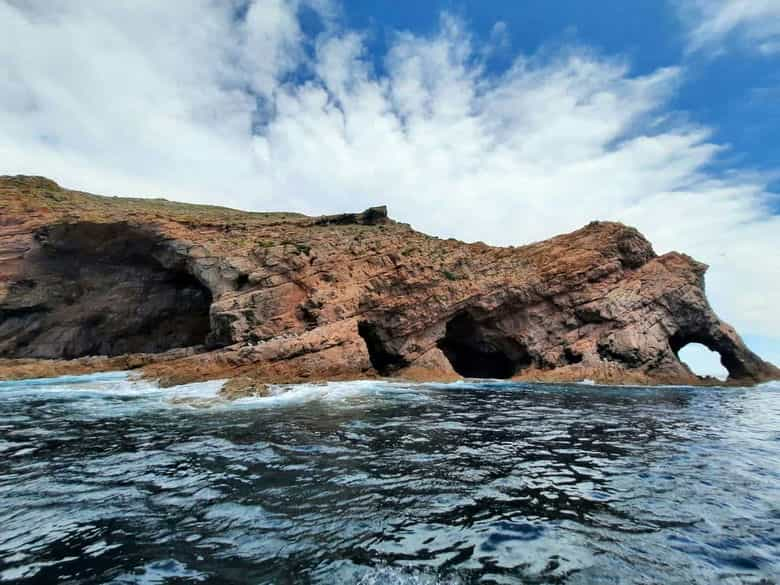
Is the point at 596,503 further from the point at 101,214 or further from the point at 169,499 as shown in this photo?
the point at 101,214

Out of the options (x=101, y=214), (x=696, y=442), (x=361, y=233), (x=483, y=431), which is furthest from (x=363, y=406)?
(x=101, y=214)

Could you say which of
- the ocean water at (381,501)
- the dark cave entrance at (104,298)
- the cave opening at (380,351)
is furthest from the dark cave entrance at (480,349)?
the ocean water at (381,501)

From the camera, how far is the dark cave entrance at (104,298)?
31.7 metres

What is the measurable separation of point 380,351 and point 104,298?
21301mm

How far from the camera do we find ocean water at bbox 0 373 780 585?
15.0 feet

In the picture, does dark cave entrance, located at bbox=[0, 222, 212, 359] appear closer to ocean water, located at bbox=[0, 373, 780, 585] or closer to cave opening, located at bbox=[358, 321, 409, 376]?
cave opening, located at bbox=[358, 321, 409, 376]

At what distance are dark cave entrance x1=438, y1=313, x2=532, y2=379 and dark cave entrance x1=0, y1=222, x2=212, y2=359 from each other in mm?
20076

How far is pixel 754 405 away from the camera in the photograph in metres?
20.2

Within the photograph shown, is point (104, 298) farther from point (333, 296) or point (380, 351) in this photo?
point (380, 351)

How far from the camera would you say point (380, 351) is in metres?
32.7

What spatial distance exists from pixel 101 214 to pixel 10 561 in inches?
1274

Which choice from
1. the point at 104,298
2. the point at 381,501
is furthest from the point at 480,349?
the point at 381,501

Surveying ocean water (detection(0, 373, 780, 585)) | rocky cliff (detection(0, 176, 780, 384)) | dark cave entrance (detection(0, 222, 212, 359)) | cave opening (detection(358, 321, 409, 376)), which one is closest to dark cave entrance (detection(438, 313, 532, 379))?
rocky cliff (detection(0, 176, 780, 384))

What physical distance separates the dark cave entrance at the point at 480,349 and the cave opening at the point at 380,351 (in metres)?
4.85
